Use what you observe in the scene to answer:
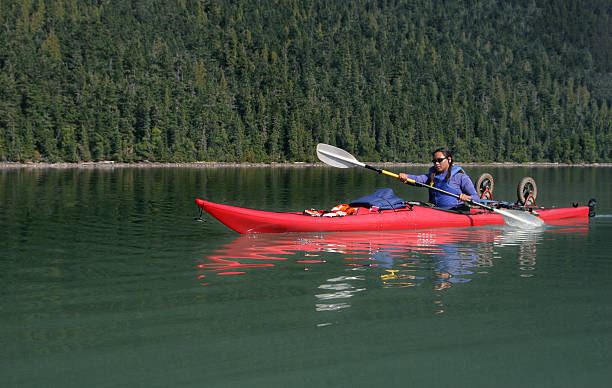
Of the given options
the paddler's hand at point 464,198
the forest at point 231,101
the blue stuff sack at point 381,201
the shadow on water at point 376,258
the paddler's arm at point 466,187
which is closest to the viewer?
the shadow on water at point 376,258

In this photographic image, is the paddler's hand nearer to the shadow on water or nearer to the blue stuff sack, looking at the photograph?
the shadow on water

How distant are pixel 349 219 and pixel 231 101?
133040 millimetres

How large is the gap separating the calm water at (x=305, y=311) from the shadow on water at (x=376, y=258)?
0.14 ft

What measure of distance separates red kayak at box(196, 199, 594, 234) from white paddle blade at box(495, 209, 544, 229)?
0.79 ft

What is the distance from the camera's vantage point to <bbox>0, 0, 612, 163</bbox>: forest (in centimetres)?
10825

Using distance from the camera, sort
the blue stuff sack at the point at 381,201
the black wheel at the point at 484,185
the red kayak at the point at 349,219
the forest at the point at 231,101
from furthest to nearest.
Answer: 1. the forest at the point at 231,101
2. the black wheel at the point at 484,185
3. the blue stuff sack at the point at 381,201
4. the red kayak at the point at 349,219

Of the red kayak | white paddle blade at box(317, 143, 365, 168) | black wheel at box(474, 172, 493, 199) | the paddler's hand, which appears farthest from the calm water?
black wheel at box(474, 172, 493, 199)

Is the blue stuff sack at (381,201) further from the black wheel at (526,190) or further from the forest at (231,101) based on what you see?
the forest at (231,101)

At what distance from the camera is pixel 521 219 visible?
18328 mm

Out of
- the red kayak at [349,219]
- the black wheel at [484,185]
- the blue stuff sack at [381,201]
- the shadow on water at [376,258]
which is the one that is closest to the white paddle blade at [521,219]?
the red kayak at [349,219]

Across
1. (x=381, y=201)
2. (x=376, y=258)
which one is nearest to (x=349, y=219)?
(x=381, y=201)

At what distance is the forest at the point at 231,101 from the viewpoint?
108m

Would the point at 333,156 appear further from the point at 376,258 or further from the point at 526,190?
the point at 526,190

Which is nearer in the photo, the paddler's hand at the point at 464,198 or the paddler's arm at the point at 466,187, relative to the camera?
the paddler's hand at the point at 464,198
